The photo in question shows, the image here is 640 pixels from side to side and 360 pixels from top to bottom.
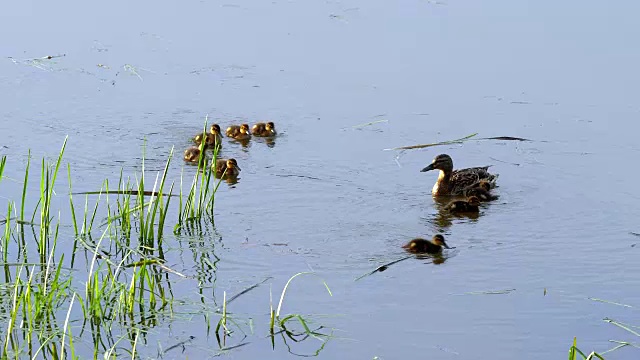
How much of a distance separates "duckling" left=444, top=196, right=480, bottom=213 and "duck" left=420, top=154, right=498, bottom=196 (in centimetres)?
21

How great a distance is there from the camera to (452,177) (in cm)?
824

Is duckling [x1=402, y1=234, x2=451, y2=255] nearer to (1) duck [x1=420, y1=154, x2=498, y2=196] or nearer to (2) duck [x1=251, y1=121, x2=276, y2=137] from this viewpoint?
(1) duck [x1=420, y1=154, x2=498, y2=196]

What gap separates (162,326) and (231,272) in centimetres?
88

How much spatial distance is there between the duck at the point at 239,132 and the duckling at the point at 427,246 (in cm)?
268

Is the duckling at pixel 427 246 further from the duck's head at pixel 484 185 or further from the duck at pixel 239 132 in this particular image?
the duck at pixel 239 132

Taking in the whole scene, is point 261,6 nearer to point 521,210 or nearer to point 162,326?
point 521,210

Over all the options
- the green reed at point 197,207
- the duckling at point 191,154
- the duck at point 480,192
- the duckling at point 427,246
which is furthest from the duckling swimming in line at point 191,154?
the duckling at point 427,246

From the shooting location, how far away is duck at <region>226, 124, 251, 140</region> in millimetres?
9172

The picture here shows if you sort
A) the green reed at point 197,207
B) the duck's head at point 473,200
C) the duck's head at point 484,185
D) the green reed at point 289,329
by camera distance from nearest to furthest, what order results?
the green reed at point 289,329, the green reed at point 197,207, the duck's head at point 473,200, the duck's head at point 484,185

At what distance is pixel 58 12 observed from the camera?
12523 millimetres

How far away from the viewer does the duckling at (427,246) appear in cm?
673

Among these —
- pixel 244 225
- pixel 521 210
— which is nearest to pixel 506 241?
pixel 521 210

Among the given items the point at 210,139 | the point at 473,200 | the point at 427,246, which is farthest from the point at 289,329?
the point at 210,139

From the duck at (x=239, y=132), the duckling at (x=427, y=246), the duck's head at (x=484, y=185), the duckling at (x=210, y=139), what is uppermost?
the duck at (x=239, y=132)
